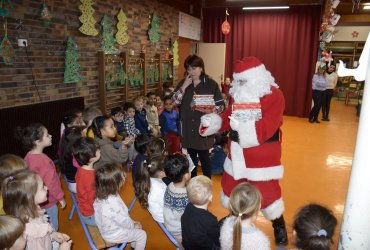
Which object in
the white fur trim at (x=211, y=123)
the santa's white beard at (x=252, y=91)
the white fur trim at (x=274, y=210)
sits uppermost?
the santa's white beard at (x=252, y=91)

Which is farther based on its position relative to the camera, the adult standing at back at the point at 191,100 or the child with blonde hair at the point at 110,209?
the adult standing at back at the point at 191,100

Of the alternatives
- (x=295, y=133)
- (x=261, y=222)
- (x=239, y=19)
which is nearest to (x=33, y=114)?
(x=261, y=222)

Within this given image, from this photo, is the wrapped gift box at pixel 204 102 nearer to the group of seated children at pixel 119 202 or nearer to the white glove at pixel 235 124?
the group of seated children at pixel 119 202

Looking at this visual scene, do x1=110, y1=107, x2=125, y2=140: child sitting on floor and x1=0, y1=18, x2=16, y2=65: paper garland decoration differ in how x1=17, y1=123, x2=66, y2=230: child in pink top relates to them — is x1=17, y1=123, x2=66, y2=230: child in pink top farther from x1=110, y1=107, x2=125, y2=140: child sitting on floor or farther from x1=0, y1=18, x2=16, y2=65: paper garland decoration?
x1=110, y1=107, x2=125, y2=140: child sitting on floor

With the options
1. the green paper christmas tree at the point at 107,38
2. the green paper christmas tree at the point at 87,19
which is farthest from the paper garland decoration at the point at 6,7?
the green paper christmas tree at the point at 107,38

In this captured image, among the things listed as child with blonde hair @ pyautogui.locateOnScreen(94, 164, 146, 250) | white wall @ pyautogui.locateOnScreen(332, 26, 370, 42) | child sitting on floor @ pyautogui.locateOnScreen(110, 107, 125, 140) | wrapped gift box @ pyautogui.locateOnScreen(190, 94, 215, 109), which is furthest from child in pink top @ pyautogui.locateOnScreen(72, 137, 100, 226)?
white wall @ pyautogui.locateOnScreen(332, 26, 370, 42)

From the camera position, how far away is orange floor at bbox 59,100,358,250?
2.88 meters

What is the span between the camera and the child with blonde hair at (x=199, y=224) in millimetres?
1814

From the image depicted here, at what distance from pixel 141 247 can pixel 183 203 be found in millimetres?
460

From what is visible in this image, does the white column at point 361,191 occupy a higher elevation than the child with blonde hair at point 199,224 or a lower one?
higher

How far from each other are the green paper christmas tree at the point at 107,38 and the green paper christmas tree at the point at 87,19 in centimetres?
26

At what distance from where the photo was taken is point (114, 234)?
6.70 ft

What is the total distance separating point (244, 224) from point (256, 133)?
2.15ft

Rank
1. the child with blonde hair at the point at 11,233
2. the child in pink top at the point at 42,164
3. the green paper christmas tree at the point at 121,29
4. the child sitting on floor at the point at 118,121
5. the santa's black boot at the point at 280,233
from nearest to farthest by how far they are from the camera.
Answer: the child with blonde hair at the point at 11,233 → the child in pink top at the point at 42,164 → the santa's black boot at the point at 280,233 → the child sitting on floor at the point at 118,121 → the green paper christmas tree at the point at 121,29
